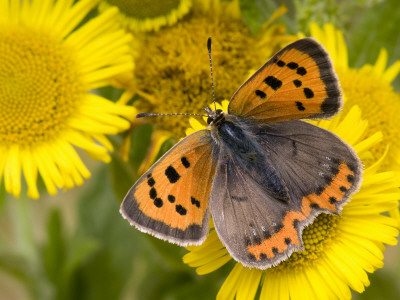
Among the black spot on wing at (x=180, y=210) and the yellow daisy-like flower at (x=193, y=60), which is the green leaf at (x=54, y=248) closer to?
the yellow daisy-like flower at (x=193, y=60)

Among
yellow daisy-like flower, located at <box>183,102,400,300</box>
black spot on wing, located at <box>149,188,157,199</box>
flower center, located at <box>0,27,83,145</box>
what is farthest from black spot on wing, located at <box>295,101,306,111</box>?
flower center, located at <box>0,27,83,145</box>

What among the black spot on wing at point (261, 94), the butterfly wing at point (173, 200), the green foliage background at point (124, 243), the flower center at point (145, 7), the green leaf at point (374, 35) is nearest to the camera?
the butterfly wing at point (173, 200)

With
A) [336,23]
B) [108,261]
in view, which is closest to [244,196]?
[336,23]

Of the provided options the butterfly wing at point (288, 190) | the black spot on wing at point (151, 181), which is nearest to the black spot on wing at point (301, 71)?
the butterfly wing at point (288, 190)

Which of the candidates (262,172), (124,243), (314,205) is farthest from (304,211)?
(124,243)

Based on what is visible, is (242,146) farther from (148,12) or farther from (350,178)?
(148,12)

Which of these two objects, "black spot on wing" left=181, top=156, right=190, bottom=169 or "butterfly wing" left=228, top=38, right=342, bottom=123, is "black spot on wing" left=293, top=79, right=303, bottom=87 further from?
"black spot on wing" left=181, top=156, right=190, bottom=169
